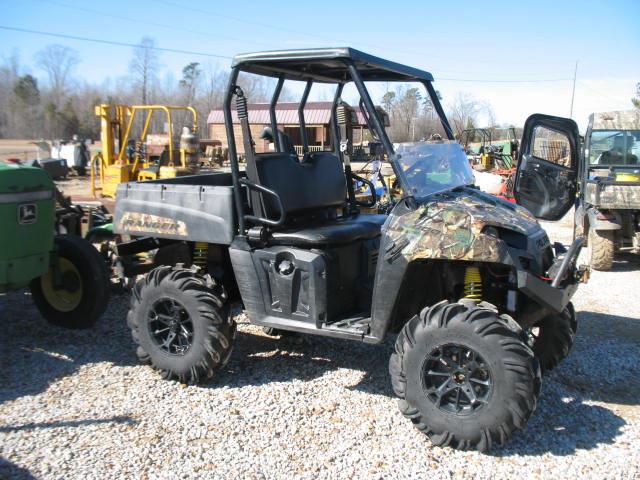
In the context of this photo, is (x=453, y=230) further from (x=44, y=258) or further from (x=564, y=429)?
(x=44, y=258)

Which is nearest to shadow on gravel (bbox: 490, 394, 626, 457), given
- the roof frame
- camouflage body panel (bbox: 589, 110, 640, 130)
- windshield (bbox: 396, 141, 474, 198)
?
windshield (bbox: 396, 141, 474, 198)

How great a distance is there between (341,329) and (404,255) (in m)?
0.79

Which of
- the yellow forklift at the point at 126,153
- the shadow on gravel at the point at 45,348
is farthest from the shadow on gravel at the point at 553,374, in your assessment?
the yellow forklift at the point at 126,153

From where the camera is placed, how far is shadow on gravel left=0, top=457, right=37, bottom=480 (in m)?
3.43

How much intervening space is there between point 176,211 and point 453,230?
2261mm

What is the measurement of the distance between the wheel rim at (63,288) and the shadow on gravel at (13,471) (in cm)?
246

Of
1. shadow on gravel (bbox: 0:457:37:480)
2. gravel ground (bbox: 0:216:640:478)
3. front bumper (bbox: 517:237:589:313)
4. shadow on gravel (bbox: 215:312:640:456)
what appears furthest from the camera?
shadow on gravel (bbox: 215:312:640:456)

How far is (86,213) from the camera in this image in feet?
25.2

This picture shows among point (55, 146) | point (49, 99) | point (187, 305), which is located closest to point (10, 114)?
point (49, 99)

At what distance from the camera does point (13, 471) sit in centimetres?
348

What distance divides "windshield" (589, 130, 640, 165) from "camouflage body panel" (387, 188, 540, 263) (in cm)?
700

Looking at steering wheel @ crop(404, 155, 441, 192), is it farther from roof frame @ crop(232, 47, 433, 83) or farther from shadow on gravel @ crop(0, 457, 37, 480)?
shadow on gravel @ crop(0, 457, 37, 480)

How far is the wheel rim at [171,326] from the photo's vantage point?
480 cm

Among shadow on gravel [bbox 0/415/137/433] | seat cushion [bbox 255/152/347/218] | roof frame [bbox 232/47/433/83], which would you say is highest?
roof frame [bbox 232/47/433/83]
